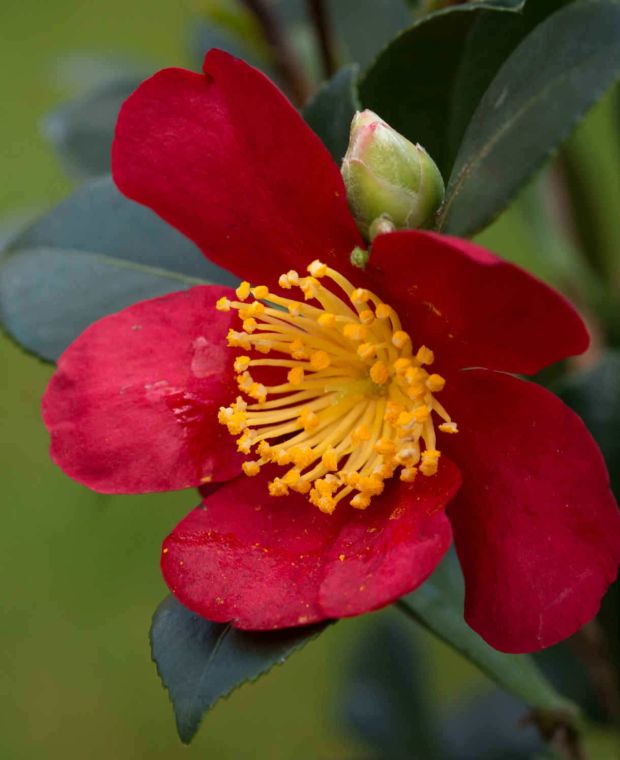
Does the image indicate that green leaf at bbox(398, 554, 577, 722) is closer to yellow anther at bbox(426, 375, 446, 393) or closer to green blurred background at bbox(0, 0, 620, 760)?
yellow anther at bbox(426, 375, 446, 393)

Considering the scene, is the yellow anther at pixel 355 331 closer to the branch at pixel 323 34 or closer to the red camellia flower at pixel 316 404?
the red camellia flower at pixel 316 404

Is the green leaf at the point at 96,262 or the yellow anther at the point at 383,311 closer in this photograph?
the yellow anther at the point at 383,311

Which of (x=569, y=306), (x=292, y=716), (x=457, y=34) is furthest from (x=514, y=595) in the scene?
(x=292, y=716)

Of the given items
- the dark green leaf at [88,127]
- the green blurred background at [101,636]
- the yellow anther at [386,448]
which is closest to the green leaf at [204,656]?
the yellow anther at [386,448]

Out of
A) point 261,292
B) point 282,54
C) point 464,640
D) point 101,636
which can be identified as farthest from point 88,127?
point 101,636

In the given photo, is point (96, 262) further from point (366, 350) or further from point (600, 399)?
point (600, 399)

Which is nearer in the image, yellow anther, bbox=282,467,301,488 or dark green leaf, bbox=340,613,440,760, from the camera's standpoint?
yellow anther, bbox=282,467,301,488

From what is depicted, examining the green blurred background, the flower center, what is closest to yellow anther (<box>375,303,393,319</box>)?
→ the flower center
